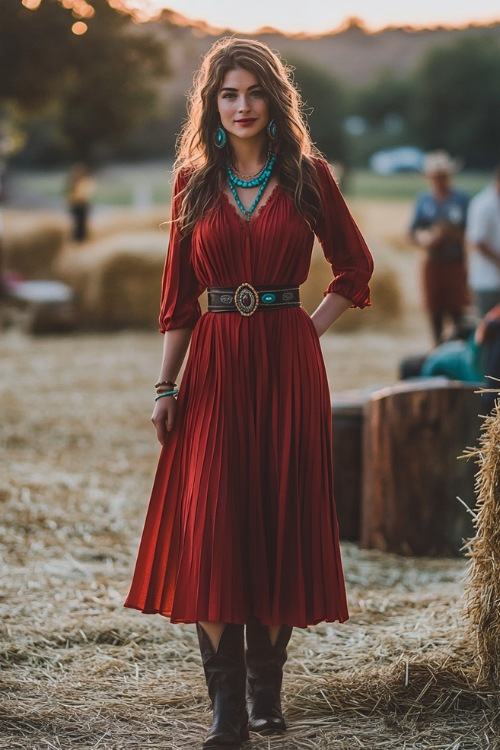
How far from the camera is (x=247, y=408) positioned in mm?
3115

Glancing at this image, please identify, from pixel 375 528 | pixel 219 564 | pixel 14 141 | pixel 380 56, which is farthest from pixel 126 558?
pixel 380 56

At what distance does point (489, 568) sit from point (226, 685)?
791 mm

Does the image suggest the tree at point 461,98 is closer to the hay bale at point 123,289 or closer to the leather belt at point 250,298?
the hay bale at point 123,289

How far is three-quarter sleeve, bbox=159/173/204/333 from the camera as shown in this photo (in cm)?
325

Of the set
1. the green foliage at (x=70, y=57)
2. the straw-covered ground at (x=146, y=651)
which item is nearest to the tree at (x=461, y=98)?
the green foliage at (x=70, y=57)

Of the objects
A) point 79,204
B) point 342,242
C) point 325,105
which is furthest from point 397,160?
point 342,242

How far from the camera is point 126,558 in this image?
17.0 ft

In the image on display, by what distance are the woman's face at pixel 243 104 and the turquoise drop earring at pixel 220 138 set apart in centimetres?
6

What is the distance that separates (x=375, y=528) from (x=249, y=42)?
2626 mm

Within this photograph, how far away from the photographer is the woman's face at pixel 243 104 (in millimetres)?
3121

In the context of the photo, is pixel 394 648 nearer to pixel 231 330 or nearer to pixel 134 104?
pixel 231 330

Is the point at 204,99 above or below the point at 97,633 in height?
above

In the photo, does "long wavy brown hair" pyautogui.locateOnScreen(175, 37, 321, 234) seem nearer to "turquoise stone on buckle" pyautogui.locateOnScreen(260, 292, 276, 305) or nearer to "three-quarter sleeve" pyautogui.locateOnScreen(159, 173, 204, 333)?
"three-quarter sleeve" pyautogui.locateOnScreen(159, 173, 204, 333)

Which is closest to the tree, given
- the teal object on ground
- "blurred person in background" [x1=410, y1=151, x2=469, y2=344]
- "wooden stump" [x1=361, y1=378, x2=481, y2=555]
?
"blurred person in background" [x1=410, y1=151, x2=469, y2=344]
